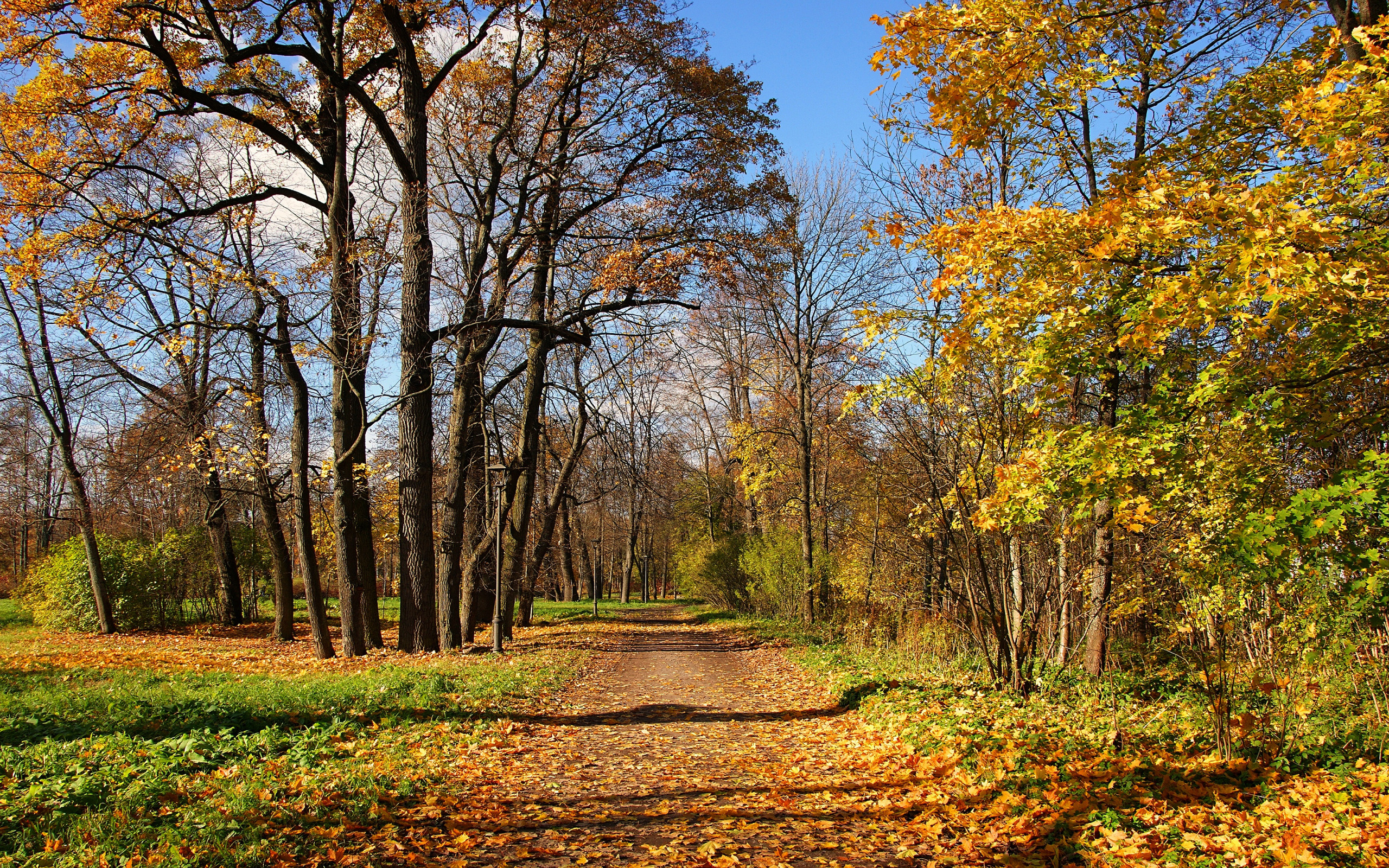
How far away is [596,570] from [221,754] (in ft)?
84.6

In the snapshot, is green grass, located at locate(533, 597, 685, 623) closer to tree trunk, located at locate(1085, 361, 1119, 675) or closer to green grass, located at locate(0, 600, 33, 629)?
green grass, located at locate(0, 600, 33, 629)

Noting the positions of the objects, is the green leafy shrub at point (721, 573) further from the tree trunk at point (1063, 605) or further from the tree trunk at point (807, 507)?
the tree trunk at point (1063, 605)

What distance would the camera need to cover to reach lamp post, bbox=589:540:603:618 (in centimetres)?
2595

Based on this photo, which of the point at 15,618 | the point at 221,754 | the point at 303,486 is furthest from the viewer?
the point at 15,618

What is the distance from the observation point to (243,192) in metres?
14.1

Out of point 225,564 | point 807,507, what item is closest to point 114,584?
point 225,564

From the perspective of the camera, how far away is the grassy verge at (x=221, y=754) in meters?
3.77

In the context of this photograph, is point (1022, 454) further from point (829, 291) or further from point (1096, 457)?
point (829, 291)

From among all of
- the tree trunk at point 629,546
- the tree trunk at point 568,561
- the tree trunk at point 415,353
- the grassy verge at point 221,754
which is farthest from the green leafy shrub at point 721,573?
the grassy verge at point 221,754

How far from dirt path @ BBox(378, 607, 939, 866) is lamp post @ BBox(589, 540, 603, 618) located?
668 inches

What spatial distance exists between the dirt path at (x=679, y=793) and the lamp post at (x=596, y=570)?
17.0 meters

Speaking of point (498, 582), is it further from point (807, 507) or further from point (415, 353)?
point (807, 507)

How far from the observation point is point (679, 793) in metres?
5.32

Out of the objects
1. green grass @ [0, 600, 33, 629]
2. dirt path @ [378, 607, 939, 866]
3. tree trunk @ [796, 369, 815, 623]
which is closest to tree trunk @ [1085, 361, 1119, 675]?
dirt path @ [378, 607, 939, 866]
